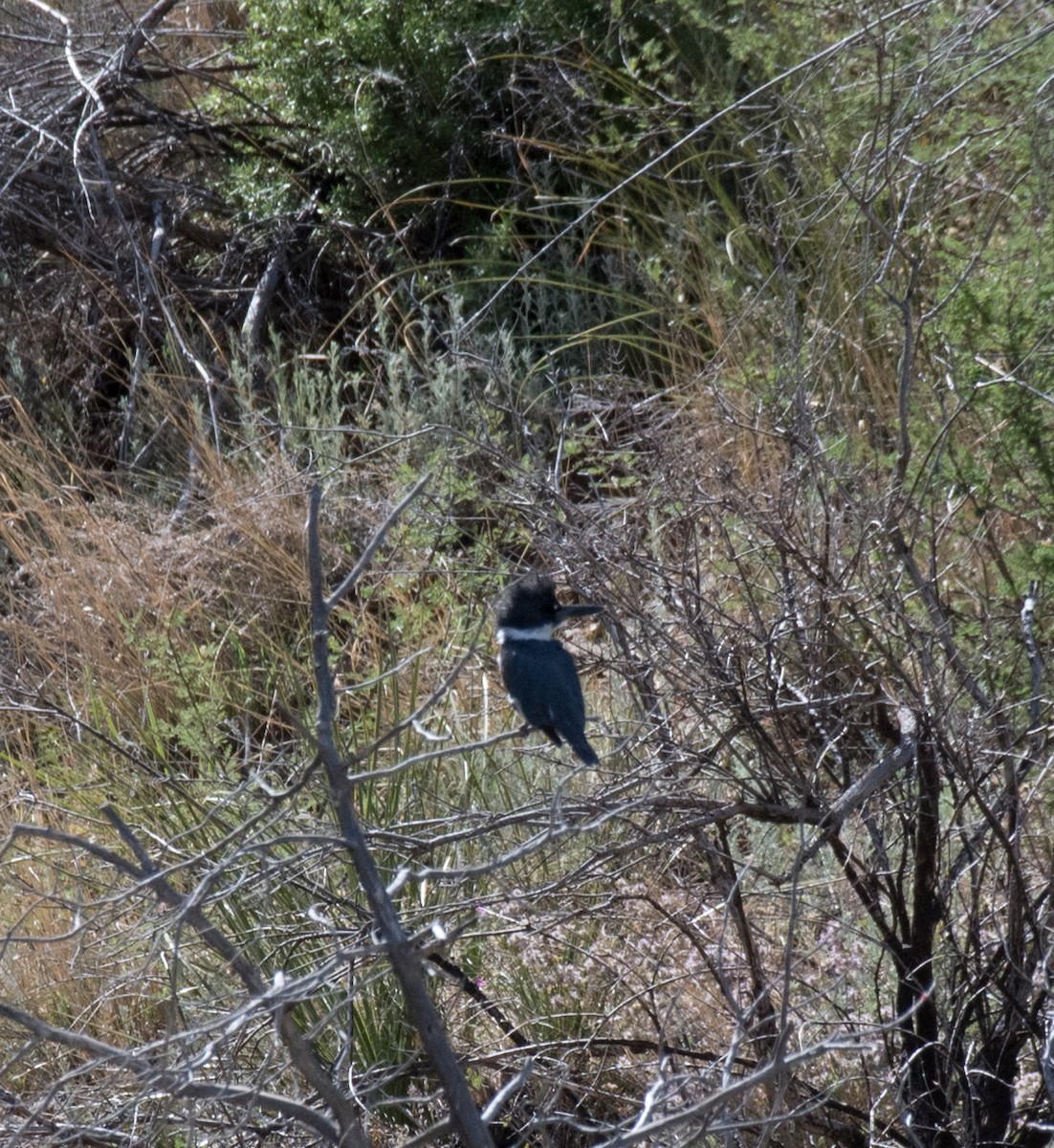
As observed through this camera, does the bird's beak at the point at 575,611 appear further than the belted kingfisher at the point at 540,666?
No

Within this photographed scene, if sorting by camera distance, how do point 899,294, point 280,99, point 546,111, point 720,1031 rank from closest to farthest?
point 720,1031
point 899,294
point 546,111
point 280,99

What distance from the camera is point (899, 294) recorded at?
4145 mm

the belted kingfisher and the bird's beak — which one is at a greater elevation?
the bird's beak

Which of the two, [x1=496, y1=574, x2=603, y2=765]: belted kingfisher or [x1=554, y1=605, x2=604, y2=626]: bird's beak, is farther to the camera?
[x1=496, y1=574, x2=603, y2=765]: belted kingfisher

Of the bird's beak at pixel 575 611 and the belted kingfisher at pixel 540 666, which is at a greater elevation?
the bird's beak at pixel 575 611

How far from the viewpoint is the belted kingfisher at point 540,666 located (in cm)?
302

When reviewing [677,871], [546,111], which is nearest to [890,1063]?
[677,871]

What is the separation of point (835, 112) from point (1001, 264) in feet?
4.82

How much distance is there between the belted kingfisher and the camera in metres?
3.02

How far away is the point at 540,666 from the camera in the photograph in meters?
3.05

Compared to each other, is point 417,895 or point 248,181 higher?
point 248,181

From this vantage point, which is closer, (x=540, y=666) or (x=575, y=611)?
(x=575, y=611)

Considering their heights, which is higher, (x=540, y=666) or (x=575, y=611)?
(x=575, y=611)

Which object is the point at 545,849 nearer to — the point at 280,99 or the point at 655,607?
the point at 655,607
